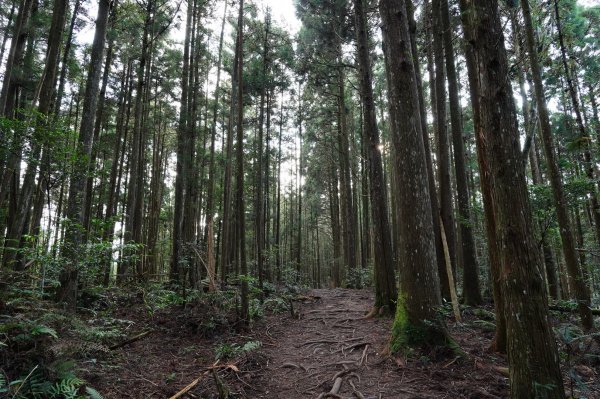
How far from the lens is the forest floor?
12.4 ft

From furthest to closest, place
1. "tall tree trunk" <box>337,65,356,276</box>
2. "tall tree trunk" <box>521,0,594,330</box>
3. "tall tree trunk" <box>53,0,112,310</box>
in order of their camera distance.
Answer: "tall tree trunk" <box>337,65,356,276</box> → "tall tree trunk" <box>521,0,594,330</box> → "tall tree trunk" <box>53,0,112,310</box>

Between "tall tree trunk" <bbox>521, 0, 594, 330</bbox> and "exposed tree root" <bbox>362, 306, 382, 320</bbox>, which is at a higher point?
"tall tree trunk" <bbox>521, 0, 594, 330</bbox>

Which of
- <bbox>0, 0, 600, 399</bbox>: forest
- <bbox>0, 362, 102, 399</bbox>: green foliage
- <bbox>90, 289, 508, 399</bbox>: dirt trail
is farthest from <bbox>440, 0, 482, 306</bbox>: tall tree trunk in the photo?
<bbox>0, 362, 102, 399</bbox>: green foliage

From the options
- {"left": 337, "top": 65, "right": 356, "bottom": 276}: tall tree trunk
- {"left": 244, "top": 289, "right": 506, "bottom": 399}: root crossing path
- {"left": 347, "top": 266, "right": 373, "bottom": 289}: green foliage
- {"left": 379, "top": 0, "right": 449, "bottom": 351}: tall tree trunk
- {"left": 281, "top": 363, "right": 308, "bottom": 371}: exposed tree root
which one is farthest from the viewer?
{"left": 337, "top": 65, "right": 356, "bottom": 276}: tall tree trunk

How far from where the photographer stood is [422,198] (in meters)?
5.22

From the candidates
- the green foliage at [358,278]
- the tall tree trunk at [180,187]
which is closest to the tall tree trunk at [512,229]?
the tall tree trunk at [180,187]

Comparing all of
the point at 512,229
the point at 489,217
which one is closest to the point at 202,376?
the point at 512,229

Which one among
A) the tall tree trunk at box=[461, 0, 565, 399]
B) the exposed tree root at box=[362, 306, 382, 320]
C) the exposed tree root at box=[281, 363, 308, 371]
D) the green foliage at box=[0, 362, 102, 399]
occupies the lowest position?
the exposed tree root at box=[281, 363, 308, 371]

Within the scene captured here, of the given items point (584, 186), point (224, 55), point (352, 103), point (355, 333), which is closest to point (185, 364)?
point (355, 333)

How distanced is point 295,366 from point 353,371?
1.04 metres

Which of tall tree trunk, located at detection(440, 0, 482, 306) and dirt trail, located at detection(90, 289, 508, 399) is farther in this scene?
tall tree trunk, located at detection(440, 0, 482, 306)

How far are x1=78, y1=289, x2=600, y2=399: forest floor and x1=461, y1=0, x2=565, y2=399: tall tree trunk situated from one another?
51 cm

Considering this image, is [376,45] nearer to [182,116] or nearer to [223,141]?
[182,116]

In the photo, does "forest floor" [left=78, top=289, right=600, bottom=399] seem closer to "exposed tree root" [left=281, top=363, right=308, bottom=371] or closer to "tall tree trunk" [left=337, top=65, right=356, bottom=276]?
"exposed tree root" [left=281, top=363, right=308, bottom=371]
